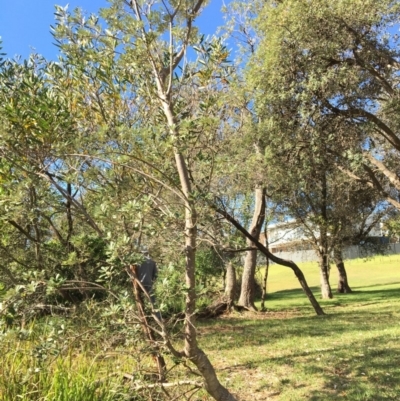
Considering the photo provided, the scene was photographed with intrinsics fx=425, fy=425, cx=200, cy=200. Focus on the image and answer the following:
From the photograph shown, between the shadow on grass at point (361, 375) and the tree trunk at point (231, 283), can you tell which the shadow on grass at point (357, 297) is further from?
the shadow on grass at point (361, 375)

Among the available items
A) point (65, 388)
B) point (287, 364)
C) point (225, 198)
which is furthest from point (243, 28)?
point (65, 388)

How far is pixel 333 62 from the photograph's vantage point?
8.70 metres

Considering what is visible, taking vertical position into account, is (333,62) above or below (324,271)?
above

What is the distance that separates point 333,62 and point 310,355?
18.7 feet

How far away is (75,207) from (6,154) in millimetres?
735

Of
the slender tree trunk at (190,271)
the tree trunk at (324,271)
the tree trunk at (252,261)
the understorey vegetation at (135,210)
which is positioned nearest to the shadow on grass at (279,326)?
the understorey vegetation at (135,210)

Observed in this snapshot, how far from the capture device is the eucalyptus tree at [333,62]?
27.5 feet

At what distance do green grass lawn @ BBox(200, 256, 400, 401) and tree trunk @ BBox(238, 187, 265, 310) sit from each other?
5.72ft

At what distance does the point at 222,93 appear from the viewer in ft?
11.8

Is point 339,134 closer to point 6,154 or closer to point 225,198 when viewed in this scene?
point 225,198

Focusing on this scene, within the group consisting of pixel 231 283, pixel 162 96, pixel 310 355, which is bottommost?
pixel 310 355

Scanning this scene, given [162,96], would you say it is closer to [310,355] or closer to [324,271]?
[310,355]

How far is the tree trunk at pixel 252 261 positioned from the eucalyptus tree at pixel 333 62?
5617 millimetres

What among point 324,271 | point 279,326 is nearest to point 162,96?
point 279,326
